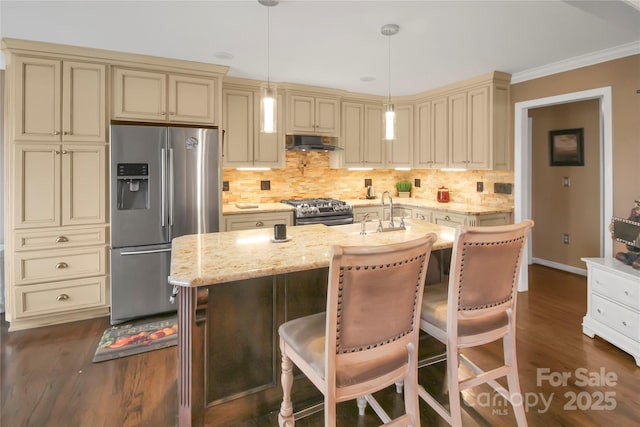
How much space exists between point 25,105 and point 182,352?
2743mm

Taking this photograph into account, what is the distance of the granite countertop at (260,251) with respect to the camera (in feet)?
5.18

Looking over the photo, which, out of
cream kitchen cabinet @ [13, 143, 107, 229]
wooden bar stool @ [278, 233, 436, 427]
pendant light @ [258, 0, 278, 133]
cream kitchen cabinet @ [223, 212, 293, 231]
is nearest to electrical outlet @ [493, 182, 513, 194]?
cream kitchen cabinet @ [223, 212, 293, 231]

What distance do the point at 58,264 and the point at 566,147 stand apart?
19.5 ft

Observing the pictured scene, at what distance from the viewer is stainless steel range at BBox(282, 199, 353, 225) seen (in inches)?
170

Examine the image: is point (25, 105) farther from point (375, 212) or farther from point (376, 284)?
point (375, 212)

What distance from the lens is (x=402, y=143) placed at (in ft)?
17.2

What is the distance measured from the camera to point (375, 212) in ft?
16.4

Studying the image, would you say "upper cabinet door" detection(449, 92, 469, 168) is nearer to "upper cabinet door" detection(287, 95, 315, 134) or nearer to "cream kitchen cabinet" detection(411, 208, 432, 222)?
"cream kitchen cabinet" detection(411, 208, 432, 222)

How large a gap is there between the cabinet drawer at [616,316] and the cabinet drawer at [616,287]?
0.05m

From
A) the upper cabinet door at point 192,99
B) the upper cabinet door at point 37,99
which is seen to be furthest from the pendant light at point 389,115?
the upper cabinet door at point 37,99

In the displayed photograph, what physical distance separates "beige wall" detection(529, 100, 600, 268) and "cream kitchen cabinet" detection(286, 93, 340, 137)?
2811 mm

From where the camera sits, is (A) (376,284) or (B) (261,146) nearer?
(A) (376,284)

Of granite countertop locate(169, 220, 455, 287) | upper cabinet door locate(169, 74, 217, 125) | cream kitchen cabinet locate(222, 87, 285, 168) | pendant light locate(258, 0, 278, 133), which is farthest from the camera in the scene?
cream kitchen cabinet locate(222, 87, 285, 168)

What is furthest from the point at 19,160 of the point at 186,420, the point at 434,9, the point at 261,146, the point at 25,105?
the point at 434,9
